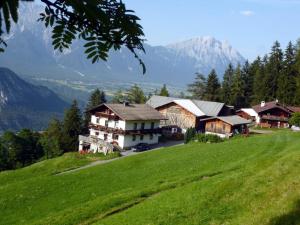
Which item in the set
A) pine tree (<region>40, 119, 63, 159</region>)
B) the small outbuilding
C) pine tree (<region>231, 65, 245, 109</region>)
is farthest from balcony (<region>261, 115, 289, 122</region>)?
pine tree (<region>40, 119, 63, 159</region>)

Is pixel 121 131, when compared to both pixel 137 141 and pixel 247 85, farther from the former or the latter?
pixel 247 85

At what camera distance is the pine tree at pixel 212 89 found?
8444 cm

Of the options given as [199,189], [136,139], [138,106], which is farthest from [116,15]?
[138,106]

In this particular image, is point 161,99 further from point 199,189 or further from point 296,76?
point 199,189

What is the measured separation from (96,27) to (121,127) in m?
51.3

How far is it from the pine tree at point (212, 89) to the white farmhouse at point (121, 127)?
27.4 metres

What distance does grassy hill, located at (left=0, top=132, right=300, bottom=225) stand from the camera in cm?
1354

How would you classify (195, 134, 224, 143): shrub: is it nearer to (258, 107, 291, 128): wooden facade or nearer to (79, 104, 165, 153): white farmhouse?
(79, 104, 165, 153): white farmhouse

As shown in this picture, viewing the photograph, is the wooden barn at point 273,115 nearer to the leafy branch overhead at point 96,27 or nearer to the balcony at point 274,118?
the balcony at point 274,118

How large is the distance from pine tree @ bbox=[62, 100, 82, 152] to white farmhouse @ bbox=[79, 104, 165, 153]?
8893 millimetres

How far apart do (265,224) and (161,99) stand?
6141 centimetres

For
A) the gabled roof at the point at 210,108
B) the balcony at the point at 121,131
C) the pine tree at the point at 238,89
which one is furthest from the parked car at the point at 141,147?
the pine tree at the point at 238,89

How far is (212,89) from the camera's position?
279ft

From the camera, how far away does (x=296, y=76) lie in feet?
261
